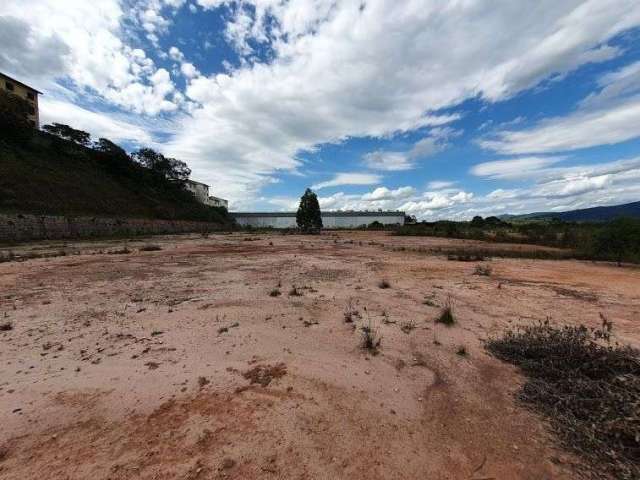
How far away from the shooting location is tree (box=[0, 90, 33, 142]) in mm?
30531

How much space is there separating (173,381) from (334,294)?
451 cm

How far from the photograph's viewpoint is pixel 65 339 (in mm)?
4621

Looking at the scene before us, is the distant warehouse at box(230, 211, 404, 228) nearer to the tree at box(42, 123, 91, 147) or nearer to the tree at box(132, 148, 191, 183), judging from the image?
the tree at box(132, 148, 191, 183)

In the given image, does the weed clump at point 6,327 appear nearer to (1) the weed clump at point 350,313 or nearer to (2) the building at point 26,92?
(1) the weed clump at point 350,313

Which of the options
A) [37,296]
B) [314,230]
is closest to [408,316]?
[37,296]

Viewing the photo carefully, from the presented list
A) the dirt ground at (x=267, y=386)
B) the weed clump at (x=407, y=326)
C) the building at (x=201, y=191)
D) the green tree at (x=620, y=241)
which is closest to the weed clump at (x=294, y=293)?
the dirt ground at (x=267, y=386)

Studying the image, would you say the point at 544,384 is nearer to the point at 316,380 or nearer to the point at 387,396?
the point at 387,396

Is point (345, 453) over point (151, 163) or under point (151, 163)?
under

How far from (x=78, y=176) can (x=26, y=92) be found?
52.8 ft

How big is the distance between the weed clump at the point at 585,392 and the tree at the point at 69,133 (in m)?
56.3

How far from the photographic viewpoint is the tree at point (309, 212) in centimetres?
4481

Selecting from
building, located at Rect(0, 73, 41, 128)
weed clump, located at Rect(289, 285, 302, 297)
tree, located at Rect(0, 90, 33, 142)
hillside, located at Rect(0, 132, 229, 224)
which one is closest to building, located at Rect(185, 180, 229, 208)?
hillside, located at Rect(0, 132, 229, 224)

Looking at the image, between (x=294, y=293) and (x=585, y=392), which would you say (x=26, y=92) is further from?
(x=585, y=392)

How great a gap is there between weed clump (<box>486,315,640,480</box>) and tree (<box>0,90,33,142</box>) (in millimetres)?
45776
